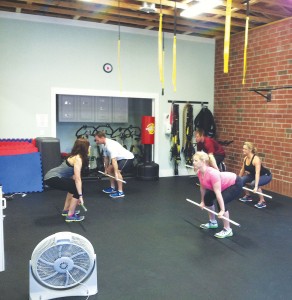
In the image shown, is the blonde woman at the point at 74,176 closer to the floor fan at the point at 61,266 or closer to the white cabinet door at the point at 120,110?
the floor fan at the point at 61,266

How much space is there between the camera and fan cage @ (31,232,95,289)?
253cm

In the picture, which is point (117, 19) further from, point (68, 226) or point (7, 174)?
point (68, 226)

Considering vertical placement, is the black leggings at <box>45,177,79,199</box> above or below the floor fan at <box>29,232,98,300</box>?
above

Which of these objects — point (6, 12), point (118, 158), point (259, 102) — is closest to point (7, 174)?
point (118, 158)

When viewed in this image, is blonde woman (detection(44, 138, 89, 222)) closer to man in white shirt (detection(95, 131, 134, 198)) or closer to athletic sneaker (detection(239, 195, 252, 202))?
man in white shirt (detection(95, 131, 134, 198))

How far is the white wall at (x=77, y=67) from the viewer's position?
6.48 m

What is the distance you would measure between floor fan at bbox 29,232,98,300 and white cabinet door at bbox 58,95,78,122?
5.44 m

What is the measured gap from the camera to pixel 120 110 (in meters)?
8.38

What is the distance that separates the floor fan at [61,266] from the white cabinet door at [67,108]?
5.44 meters

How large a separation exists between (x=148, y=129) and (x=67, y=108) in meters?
1.92

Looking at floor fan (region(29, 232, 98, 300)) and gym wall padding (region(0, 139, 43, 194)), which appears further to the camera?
gym wall padding (region(0, 139, 43, 194))

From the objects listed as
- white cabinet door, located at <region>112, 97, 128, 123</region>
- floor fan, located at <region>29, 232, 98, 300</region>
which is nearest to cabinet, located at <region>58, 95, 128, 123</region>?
white cabinet door, located at <region>112, 97, 128, 123</region>

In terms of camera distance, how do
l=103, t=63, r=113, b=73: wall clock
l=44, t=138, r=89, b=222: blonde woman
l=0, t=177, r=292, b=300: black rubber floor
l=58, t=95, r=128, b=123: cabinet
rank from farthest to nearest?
l=58, t=95, r=128, b=123: cabinet, l=103, t=63, r=113, b=73: wall clock, l=44, t=138, r=89, b=222: blonde woman, l=0, t=177, r=292, b=300: black rubber floor

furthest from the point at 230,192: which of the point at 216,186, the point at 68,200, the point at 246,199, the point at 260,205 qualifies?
the point at 68,200
